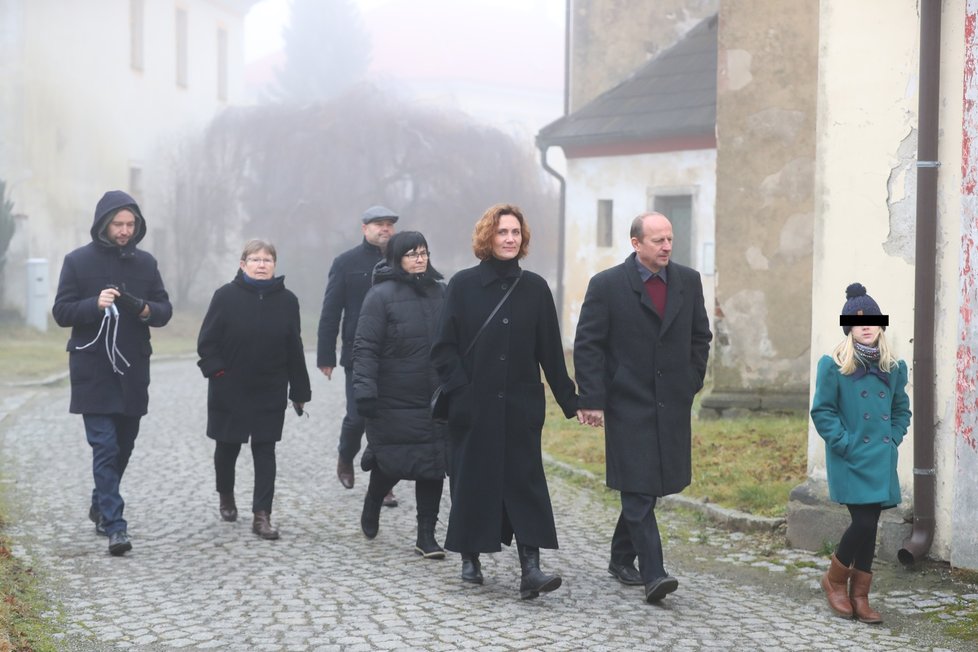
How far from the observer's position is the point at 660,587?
258 inches

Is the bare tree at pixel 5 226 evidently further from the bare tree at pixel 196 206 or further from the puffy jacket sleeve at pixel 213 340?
the puffy jacket sleeve at pixel 213 340

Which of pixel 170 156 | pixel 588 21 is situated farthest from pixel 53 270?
pixel 588 21

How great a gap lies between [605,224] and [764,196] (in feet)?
32.8

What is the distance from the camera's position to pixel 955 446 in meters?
7.12

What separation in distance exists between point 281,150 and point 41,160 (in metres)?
7.56

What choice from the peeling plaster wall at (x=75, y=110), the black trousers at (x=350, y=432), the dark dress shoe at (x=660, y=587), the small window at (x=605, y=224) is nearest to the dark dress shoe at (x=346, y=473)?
the black trousers at (x=350, y=432)

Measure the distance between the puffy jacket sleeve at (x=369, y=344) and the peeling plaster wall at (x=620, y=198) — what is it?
1249cm

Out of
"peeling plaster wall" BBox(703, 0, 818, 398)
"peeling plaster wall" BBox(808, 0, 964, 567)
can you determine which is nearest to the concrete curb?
"peeling plaster wall" BBox(808, 0, 964, 567)

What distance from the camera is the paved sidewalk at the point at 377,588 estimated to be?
19.7 feet

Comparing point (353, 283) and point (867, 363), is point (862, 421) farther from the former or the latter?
point (353, 283)

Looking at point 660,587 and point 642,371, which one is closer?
point 660,587

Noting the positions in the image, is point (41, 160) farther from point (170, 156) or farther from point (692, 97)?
point (692, 97)

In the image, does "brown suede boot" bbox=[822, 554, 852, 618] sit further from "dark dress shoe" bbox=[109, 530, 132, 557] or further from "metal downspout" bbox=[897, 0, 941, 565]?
"dark dress shoe" bbox=[109, 530, 132, 557]

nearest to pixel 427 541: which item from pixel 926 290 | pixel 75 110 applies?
pixel 926 290
